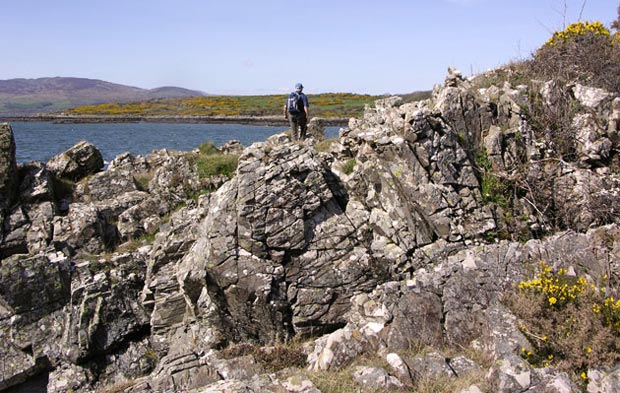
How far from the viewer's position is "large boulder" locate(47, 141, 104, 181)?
19.0 metres

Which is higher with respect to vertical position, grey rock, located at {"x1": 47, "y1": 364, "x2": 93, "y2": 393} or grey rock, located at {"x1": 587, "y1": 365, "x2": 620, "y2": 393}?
grey rock, located at {"x1": 587, "y1": 365, "x2": 620, "y2": 393}

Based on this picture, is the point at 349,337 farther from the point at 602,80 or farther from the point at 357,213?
the point at 602,80

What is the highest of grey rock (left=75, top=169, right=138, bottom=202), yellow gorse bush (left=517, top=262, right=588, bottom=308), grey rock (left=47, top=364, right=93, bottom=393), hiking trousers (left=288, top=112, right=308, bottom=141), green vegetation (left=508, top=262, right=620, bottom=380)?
hiking trousers (left=288, top=112, right=308, bottom=141)

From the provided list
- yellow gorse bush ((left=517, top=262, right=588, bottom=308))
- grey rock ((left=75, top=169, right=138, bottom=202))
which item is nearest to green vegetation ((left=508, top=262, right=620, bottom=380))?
yellow gorse bush ((left=517, top=262, right=588, bottom=308))

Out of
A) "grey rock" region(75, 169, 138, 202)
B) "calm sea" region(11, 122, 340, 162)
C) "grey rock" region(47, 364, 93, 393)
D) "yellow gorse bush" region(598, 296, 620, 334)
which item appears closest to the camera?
"yellow gorse bush" region(598, 296, 620, 334)

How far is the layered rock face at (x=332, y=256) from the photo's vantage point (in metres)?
9.49

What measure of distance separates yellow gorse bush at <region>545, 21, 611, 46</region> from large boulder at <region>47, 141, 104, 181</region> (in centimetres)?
2191

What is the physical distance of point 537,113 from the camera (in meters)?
14.8

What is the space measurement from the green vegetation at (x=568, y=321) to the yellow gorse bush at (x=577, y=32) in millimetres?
15150

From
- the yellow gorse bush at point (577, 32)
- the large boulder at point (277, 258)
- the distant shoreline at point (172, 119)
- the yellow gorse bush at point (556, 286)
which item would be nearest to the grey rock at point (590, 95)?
the yellow gorse bush at point (577, 32)

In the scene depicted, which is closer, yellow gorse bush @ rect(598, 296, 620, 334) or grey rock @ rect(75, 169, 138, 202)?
yellow gorse bush @ rect(598, 296, 620, 334)

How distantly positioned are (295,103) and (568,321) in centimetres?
1242

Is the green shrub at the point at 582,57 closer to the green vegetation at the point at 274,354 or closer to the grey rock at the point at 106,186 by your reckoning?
the green vegetation at the point at 274,354

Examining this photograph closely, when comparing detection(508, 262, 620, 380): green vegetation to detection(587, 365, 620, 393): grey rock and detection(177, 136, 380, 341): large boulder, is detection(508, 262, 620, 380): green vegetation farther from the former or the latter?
detection(177, 136, 380, 341): large boulder
